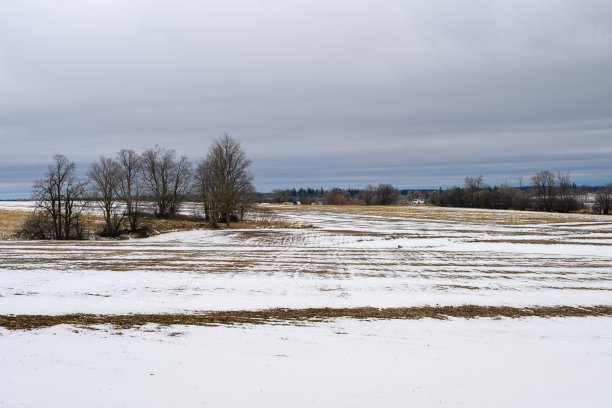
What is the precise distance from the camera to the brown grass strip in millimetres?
10539

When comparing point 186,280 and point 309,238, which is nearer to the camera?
point 186,280

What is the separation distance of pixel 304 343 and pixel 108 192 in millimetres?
42020

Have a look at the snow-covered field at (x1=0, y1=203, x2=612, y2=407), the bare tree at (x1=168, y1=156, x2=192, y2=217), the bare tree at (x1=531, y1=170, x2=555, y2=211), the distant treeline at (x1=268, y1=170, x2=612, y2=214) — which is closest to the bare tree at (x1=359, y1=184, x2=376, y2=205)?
the distant treeline at (x1=268, y1=170, x2=612, y2=214)

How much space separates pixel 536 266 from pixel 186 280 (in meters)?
17.5

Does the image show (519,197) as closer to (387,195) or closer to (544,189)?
(544,189)

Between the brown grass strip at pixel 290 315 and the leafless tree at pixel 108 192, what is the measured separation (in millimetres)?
36133

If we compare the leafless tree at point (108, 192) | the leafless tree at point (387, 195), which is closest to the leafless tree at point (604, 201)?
the leafless tree at point (387, 195)

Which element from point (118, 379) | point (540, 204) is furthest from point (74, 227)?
point (540, 204)

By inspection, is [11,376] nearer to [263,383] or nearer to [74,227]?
[263,383]

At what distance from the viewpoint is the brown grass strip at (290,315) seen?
34.6 feet

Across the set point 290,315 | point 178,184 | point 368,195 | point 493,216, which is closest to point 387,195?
point 368,195

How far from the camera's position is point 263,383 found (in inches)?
282

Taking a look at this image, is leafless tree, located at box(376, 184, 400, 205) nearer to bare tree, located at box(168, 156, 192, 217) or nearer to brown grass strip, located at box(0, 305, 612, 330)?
bare tree, located at box(168, 156, 192, 217)

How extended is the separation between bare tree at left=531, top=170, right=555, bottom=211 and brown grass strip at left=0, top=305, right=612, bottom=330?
110m
